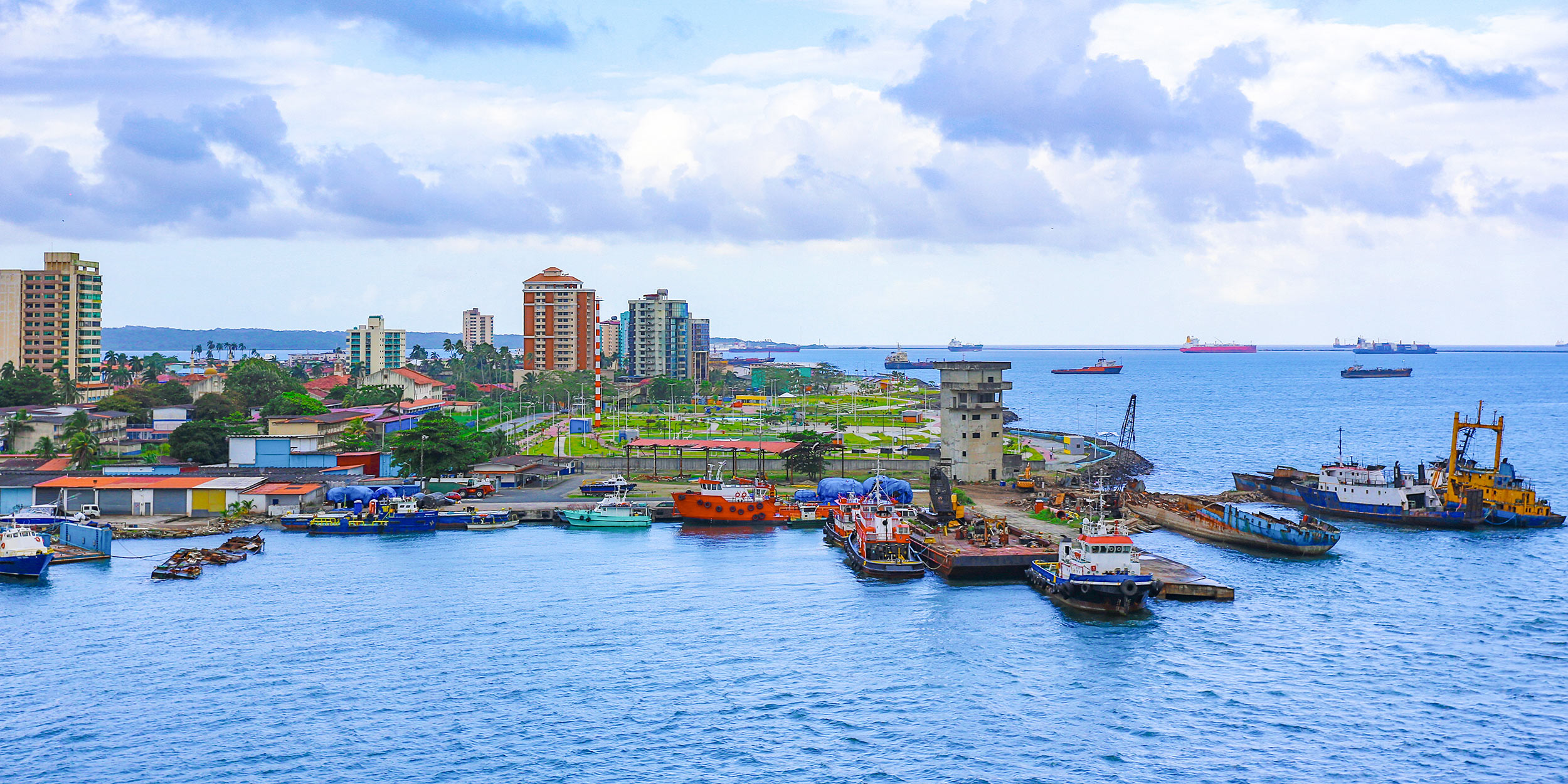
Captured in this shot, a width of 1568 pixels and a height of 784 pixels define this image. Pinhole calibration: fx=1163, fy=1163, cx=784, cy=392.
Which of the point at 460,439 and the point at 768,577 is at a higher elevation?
the point at 460,439

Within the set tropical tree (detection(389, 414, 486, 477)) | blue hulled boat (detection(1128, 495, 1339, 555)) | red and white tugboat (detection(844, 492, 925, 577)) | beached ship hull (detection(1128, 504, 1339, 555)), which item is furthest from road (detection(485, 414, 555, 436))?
beached ship hull (detection(1128, 504, 1339, 555))

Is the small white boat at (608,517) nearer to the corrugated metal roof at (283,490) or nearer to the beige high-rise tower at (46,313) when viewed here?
the corrugated metal roof at (283,490)

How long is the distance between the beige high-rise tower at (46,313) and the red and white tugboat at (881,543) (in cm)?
14111

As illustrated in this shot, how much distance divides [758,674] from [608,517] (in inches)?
1345

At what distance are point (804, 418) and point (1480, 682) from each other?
369 ft

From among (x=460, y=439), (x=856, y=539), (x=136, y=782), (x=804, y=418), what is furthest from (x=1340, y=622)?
(x=804, y=418)

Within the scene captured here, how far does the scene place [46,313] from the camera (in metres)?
164

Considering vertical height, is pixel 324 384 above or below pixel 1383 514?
above

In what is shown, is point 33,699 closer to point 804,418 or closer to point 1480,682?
point 1480,682

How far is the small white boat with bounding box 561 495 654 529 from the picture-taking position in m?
74.7

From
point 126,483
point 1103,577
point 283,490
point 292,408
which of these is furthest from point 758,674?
point 292,408

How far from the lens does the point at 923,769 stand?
112 ft

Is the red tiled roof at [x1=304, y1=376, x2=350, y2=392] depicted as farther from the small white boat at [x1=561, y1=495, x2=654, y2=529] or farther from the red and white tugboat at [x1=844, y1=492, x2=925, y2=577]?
the red and white tugboat at [x1=844, y1=492, x2=925, y2=577]

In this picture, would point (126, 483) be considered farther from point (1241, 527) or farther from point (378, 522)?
point (1241, 527)
